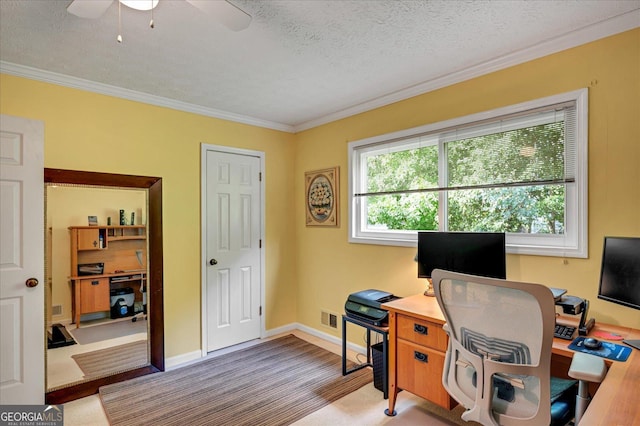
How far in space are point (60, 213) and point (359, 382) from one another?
9.01ft

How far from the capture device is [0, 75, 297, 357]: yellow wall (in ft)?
8.41

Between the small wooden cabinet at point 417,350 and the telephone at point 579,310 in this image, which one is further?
the small wooden cabinet at point 417,350

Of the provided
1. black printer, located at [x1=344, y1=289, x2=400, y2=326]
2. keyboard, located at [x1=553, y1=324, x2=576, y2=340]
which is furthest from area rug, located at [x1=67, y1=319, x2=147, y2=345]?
keyboard, located at [x1=553, y1=324, x2=576, y2=340]

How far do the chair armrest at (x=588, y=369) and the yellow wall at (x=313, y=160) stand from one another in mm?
774

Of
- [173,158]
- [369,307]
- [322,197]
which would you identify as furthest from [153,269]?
[369,307]

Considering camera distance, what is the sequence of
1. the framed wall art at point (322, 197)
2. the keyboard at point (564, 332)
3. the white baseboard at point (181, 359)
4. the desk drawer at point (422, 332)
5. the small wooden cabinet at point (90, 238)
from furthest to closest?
the framed wall art at point (322, 197), the white baseboard at point (181, 359), the small wooden cabinet at point (90, 238), the desk drawer at point (422, 332), the keyboard at point (564, 332)

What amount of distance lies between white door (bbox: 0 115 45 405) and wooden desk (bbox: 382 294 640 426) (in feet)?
7.91

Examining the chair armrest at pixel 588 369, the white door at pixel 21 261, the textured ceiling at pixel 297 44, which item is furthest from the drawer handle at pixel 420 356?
the white door at pixel 21 261

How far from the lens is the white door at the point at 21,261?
84.8 inches

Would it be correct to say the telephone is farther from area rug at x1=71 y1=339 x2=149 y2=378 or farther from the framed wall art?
area rug at x1=71 y1=339 x2=149 y2=378

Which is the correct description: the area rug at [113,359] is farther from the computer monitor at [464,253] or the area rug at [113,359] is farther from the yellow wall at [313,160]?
the computer monitor at [464,253]

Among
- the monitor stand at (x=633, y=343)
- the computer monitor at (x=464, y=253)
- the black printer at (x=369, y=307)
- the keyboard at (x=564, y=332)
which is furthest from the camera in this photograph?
the black printer at (x=369, y=307)

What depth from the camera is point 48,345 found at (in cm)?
260

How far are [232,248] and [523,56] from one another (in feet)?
9.89
